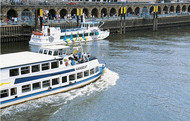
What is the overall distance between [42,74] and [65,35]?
34.7 m

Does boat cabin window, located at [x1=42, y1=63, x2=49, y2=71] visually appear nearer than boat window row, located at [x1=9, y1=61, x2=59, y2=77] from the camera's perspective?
No

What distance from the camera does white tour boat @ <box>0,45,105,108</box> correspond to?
26377mm

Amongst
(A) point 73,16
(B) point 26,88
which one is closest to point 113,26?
(A) point 73,16

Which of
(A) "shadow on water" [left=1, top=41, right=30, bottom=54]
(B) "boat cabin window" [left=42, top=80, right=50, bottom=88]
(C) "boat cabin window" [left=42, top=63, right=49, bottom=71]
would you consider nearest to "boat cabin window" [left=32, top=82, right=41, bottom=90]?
(B) "boat cabin window" [left=42, top=80, right=50, bottom=88]

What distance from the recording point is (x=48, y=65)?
29.1m

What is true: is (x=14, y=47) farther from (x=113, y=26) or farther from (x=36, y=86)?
(x=113, y=26)

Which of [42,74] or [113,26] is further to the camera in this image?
[113,26]

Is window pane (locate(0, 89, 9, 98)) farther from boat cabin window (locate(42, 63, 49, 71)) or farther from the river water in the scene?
boat cabin window (locate(42, 63, 49, 71))

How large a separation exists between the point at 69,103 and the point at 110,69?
12488mm

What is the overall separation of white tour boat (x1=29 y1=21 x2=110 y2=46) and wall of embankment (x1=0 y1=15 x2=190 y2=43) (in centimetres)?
593

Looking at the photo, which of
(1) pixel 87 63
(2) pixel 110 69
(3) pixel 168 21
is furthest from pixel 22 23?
(3) pixel 168 21

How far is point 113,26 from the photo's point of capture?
8319cm

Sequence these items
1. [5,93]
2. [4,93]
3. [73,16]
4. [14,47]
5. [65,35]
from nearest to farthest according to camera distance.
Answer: [4,93]
[5,93]
[14,47]
[65,35]
[73,16]

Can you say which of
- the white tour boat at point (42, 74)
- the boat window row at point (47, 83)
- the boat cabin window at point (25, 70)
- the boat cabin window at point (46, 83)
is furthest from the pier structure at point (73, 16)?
the boat cabin window at point (25, 70)
